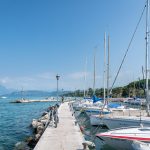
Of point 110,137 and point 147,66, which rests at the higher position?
point 147,66

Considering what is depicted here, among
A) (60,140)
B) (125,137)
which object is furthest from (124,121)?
(60,140)

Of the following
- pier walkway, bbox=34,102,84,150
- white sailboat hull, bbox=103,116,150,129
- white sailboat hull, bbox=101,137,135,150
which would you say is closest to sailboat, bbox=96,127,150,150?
white sailboat hull, bbox=101,137,135,150

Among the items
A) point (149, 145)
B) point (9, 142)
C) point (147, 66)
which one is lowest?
point (9, 142)

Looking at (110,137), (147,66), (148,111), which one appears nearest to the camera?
(110,137)

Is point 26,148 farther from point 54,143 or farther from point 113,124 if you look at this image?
point 113,124

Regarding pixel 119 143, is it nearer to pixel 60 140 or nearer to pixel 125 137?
pixel 125 137

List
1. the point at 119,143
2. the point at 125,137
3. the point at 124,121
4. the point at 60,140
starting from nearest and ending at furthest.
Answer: the point at 125,137 → the point at 119,143 → the point at 60,140 → the point at 124,121

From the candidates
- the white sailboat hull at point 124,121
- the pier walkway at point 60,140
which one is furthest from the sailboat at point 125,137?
the white sailboat hull at point 124,121

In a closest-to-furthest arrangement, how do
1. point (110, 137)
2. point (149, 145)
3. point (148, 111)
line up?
1. point (149, 145)
2. point (110, 137)
3. point (148, 111)

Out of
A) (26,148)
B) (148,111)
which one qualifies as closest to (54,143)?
(26,148)

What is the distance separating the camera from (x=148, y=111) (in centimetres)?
A: 2369

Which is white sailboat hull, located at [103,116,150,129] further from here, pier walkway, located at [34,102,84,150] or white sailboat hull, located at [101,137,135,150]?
white sailboat hull, located at [101,137,135,150]

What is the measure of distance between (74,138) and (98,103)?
84.9 feet

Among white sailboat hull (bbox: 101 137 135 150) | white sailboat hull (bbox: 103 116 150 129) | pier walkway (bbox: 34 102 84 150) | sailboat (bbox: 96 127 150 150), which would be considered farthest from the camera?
white sailboat hull (bbox: 103 116 150 129)
